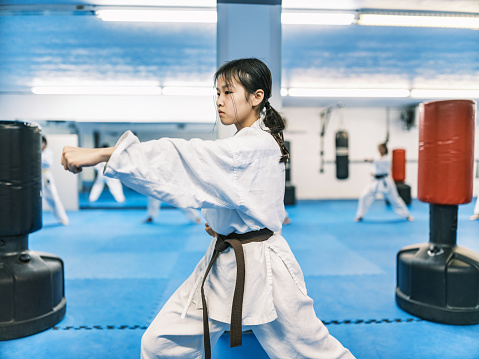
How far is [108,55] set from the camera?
5.57 meters

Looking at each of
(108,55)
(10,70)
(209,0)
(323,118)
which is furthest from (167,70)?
(323,118)

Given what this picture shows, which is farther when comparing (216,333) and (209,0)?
(209,0)

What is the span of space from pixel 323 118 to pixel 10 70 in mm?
7598

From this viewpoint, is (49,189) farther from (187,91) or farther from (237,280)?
(237,280)

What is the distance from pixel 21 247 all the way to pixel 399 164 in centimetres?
865

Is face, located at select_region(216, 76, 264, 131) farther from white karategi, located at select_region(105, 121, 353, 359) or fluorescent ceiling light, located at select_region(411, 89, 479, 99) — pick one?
fluorescent ceiling light, located at select_region(411, 89, 479, 99)

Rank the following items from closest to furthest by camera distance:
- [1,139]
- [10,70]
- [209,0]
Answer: [1,139] < [209,0] < [10,70]

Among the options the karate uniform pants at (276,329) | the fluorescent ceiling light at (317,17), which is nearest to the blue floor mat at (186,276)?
the karate uniform pants at (276,329)

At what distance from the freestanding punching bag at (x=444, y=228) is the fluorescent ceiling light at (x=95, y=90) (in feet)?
20.3

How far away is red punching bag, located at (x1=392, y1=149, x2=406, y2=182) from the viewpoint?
9078 mm

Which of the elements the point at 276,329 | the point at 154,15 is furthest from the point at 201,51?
the point at 276,329

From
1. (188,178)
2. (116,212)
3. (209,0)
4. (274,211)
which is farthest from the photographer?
(116,212)

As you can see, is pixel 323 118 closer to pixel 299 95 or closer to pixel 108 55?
pixel 299 95

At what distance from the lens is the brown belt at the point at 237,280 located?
4.08 ft
